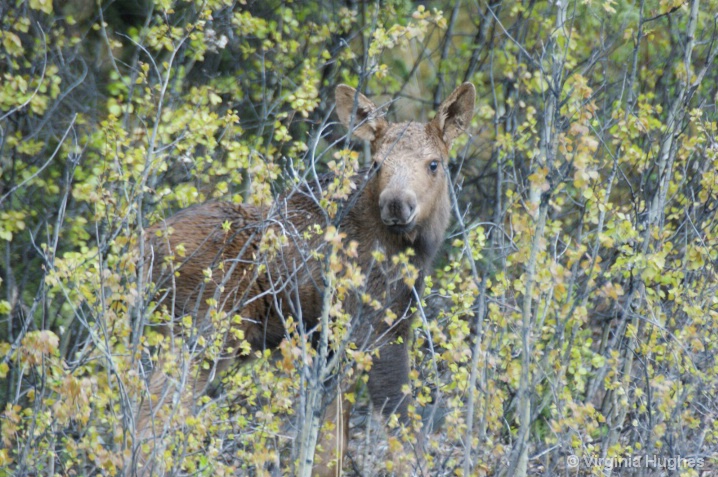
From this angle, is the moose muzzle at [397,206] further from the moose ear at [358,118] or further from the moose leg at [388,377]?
the moose leg at [388,377]

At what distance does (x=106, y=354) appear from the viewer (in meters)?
4.53

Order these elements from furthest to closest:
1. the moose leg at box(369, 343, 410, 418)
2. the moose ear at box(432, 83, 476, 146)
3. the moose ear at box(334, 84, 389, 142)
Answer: the moose ear at box(334, 84, 389, 142), the moose ear at box(432, 83, 476, 146), the moose leg at box(369, 343, 410, 418)

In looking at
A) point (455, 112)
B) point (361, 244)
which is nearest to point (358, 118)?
point (455, 112)

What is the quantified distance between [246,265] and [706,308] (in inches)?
131

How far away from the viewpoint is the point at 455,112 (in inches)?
290

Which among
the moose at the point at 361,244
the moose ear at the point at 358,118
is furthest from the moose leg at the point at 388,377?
the moose ear at the point at 358,118

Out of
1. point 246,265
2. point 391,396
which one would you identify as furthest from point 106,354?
point 391,396

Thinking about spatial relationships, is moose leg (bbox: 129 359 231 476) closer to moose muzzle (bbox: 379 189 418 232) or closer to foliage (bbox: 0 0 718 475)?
foliage (bbox: 0 0 718 475)

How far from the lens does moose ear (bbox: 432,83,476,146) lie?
23.6ft

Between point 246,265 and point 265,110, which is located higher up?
point 265,110

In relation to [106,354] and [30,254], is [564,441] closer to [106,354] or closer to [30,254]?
[106,354]

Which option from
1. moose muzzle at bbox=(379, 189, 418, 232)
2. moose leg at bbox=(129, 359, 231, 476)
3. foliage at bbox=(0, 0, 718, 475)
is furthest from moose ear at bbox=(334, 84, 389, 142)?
moose leg at bbox=(129, 359, 231, 476)

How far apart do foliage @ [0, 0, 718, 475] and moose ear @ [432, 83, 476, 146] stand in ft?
2.11

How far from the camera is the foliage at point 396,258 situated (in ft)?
16.3
